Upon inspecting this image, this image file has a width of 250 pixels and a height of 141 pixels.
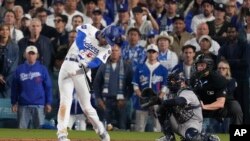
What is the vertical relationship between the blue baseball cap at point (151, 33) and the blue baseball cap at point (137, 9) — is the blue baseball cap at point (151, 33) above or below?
below

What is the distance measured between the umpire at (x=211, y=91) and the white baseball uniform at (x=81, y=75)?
155 centimetres

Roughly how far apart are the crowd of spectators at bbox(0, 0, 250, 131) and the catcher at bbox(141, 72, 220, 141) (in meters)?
4.26

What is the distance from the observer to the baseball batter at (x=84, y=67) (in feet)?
44.4

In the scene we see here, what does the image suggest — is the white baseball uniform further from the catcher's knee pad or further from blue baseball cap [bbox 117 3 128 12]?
blue baseball cap [bbox 117 3 128 12]

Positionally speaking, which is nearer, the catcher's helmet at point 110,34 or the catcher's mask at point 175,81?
the catcher's mask at point 175,81

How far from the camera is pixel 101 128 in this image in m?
13.6

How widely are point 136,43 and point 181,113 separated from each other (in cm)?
543

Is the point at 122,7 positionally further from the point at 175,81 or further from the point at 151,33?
the point at 175,81

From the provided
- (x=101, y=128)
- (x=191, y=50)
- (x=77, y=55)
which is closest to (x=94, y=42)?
(x=77, y=55)

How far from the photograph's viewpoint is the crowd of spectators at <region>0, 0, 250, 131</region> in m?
17.5

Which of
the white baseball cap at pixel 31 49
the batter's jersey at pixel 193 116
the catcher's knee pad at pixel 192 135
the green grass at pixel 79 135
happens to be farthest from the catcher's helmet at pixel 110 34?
the white baseball cap at pixel 31 49

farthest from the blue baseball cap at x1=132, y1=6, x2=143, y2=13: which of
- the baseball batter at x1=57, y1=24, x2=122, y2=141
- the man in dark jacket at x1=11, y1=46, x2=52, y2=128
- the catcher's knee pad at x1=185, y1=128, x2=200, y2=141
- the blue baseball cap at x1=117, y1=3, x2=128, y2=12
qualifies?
the catcher's knee pad at x1=185, y1=128, x2=200, y2=141

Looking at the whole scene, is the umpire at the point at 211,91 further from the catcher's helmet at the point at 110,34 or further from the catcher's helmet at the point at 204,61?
the catcher's helmet at the point at 110,34

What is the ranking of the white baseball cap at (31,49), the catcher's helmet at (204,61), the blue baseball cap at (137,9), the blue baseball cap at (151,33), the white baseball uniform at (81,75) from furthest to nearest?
the blue baseball cap at (137,9)
the blue baseball cap at (151,33)
the white baseball cap at (31,49)
the catcher's helmet at (204,61)
the white baseball uniform at (81,75)
